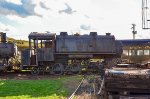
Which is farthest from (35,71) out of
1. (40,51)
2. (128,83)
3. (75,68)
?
(128,83)

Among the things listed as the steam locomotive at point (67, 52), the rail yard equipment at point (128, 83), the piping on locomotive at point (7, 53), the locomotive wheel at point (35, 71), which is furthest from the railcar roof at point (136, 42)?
the rail yard equipment at point (128, 83)

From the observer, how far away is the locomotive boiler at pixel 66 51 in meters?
30.6

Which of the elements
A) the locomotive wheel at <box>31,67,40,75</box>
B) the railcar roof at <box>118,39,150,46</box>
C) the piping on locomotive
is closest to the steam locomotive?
the locomotive wheel at <box>31,67,40,75</box>

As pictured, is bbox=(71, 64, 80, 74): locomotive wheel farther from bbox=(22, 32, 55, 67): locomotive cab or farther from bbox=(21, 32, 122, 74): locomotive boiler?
bbox=(22, 32, 55, 67): locomotive cab

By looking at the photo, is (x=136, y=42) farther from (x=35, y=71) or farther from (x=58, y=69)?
(x=35, y=71)

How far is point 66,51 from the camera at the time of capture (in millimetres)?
30875

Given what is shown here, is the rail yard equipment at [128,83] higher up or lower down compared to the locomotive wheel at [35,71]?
higher up

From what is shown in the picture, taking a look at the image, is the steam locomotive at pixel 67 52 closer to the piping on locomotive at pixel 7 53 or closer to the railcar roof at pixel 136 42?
the piping on locomotive at pixel 7 53

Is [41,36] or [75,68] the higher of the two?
[41,36]

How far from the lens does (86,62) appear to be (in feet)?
103

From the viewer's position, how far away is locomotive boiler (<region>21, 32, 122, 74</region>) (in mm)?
30578

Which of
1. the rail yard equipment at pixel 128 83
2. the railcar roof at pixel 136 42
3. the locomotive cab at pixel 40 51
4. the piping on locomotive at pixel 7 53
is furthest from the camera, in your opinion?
the railcar roof at pixel 136 42

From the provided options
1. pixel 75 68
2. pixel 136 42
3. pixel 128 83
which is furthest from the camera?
pixel 136 42

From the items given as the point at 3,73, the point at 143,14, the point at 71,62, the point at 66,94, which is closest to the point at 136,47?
the point at 71,62
